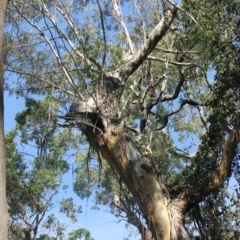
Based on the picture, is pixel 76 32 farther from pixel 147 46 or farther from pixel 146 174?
pixel 146 174

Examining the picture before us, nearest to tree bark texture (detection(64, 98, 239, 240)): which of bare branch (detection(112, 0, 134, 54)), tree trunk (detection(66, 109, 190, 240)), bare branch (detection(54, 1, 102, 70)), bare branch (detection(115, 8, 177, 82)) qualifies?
tree trunk (detection(66, 109, 190, 240))

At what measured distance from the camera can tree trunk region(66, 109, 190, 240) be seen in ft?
21.0

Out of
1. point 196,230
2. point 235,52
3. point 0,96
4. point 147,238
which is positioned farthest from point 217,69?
point 0,96

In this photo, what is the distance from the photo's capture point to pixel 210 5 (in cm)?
718

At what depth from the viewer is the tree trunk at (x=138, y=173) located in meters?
6.40

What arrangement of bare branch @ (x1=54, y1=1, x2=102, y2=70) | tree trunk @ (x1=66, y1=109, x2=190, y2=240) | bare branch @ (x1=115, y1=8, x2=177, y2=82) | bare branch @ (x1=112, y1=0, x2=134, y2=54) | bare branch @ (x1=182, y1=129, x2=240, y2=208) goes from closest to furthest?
tree trunk @ (x1=66, y1=109, x2=190, y2=240) → bare branch @ (x1=182, y1=129, x2=240, y2=208) → bare branch @ (x1=54, y1=1, x2=102, y2=70) → bare branch @ (x1=115, y1=8, x2=177, y2=82) → bare branch @ (x1=112, y1=0, x2=134, y2=54)

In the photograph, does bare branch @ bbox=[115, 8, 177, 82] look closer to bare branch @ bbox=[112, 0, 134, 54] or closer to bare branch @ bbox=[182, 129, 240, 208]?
bare branch @ bbox=[112, 0, 134, 54]

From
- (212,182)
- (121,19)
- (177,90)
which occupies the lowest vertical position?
(212,182)

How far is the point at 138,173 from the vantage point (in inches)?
258

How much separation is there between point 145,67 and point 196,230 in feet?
12.5

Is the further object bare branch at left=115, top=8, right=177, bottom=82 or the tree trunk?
bare branch at left=115, top=8, right=177, bottom=82

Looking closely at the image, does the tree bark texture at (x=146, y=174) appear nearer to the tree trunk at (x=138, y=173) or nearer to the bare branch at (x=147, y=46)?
the tree trunk at (x=138, y=173)

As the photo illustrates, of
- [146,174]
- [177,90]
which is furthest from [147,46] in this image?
[146,174]

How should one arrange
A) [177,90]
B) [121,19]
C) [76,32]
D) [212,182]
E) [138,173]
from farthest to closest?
[121,19] < [177,90] < [76,32] < [212,182] < [138,173]
